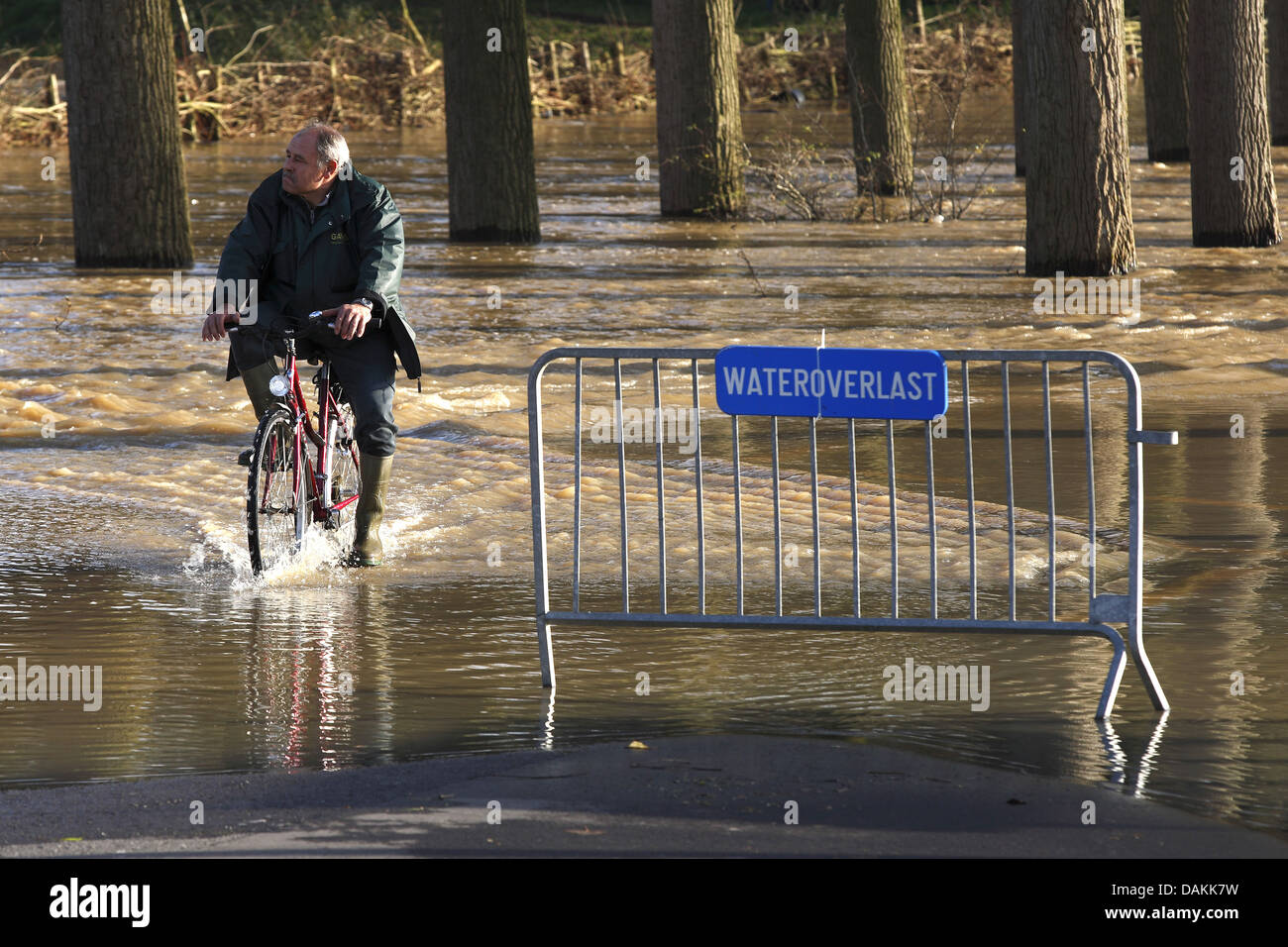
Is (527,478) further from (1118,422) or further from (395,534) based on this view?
(1118,422)

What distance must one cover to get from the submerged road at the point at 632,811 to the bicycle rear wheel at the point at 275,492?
7.72 ft

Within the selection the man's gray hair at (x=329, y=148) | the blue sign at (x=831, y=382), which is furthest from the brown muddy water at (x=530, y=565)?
the man's gray hair at (x=329, y=148)

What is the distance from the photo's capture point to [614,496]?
9.24 metres

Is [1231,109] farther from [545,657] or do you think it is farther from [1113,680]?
[545,657]

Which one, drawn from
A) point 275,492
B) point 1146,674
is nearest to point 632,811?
point 1146,674

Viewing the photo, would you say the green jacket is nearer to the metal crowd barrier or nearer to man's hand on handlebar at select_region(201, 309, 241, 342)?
man's hand on handlebar at select_region(201, 309, 241, 342)

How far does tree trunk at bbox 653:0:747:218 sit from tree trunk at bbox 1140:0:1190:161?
623 centimetres

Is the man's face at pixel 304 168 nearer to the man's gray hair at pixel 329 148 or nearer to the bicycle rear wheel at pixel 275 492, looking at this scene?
the man's gray hair at pixel 329 148

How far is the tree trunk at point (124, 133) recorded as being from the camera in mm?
16688

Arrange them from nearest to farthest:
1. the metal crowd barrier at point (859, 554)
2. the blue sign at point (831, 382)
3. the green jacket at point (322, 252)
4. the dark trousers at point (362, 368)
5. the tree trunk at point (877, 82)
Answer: the metal crowd barrier at point (859, 554)
the blue sign at point (831, 382)
the green jacket at point (322, 252)
the dark trousers at point (362, 368)
the tree trunk at point (877, 82)

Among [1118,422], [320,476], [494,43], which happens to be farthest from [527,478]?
[494,43]

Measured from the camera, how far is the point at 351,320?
7477 mm

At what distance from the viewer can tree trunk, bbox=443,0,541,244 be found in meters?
18.6

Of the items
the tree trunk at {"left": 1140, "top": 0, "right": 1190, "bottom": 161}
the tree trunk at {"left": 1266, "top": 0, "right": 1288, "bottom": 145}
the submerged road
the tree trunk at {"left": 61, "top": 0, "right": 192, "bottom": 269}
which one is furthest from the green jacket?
the tree trunk at {"left": 1266, "top": 0, "right": 1288, "bottom": 145}
